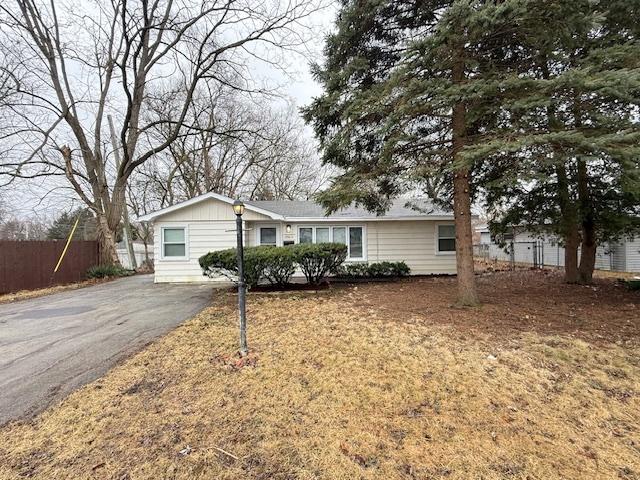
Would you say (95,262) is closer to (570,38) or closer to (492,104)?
(492,104)

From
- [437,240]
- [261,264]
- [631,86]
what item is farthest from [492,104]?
[437,240]

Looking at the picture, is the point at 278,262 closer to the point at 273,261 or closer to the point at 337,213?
the point at 273,261

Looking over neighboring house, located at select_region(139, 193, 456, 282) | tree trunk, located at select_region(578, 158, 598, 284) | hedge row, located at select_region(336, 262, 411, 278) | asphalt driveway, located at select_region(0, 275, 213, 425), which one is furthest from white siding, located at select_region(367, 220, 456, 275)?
asphalt driveway, located at select_region(0, 275, 213, 425)

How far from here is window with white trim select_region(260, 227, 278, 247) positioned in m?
11.6

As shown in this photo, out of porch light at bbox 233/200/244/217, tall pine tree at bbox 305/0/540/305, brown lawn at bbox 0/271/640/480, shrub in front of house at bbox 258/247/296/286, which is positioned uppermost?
tall pine tree at bbox 305/0/540/305

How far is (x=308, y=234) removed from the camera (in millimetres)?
11680

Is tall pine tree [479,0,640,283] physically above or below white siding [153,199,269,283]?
above

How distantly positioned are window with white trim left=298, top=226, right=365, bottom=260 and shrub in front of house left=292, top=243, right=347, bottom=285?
9.12 feet

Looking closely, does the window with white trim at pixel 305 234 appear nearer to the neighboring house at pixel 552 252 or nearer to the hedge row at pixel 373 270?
the hedge row at pixel 373 270

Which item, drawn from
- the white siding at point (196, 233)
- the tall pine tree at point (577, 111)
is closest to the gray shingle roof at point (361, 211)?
the white siding at point (196, 233)

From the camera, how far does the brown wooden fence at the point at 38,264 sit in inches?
396

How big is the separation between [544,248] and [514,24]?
16.8 m

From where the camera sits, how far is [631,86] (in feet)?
13.2

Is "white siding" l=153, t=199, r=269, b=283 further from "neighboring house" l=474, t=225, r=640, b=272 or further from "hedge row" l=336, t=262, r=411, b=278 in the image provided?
"neighboring house" l=474, t=225, r=640, b=272
